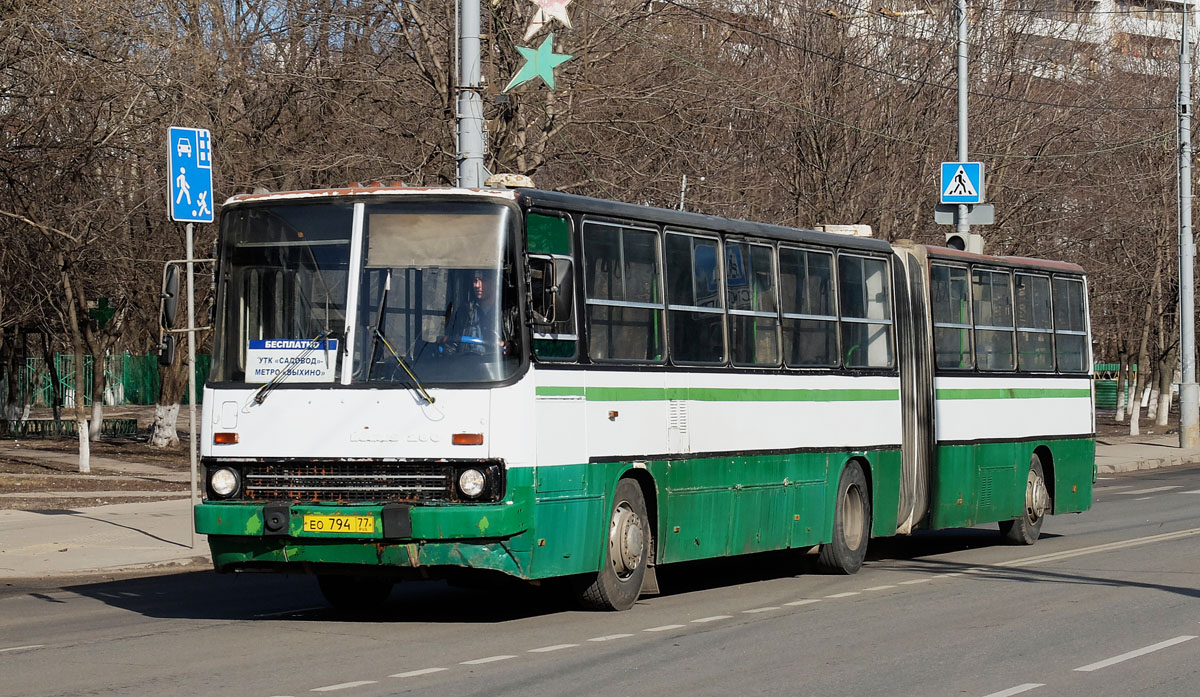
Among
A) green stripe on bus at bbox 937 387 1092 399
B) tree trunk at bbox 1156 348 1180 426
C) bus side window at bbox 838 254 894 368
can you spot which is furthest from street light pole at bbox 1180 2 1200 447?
bus side window at bbox 838 254 894 368

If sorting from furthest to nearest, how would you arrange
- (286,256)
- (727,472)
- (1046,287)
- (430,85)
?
1. (430,85)
2. (1046,287)
3. (727,472)
4. (286,256)

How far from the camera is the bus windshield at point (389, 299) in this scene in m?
11.4

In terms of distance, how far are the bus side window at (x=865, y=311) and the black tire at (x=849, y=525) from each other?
1046 millimetres

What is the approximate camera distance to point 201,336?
3925 cm

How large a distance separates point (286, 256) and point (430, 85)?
44.7ft

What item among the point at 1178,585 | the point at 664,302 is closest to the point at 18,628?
the point at 664,302

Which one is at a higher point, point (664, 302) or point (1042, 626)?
point (664, 302)

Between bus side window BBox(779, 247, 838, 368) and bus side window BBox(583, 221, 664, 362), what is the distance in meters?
2.23

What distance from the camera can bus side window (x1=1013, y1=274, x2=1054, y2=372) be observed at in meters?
19.1

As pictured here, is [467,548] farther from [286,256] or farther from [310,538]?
[286,256]

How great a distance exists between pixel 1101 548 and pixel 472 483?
8.84 metres

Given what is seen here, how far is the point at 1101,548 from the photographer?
58.3 feet

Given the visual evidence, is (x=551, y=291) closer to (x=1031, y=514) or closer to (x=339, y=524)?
(x=339, y=524)

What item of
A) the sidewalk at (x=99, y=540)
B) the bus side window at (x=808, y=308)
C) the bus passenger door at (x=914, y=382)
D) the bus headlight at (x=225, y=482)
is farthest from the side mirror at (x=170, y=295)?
the bus passenger door at (x=914, y=382)
